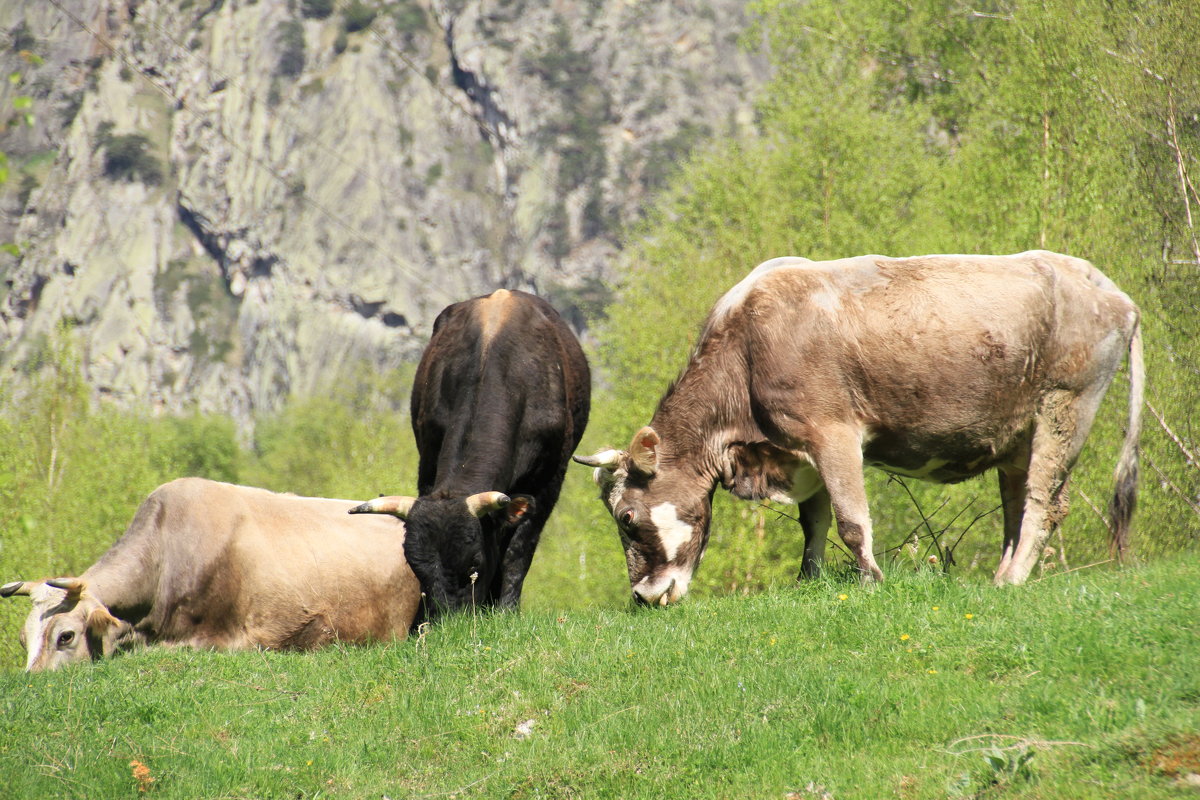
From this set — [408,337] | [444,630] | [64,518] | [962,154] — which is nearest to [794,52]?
[962,154]

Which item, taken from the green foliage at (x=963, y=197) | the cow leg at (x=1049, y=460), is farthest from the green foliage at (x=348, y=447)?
the cow leg at (x=1049, y=460)

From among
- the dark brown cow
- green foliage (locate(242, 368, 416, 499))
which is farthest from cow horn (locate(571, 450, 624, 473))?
green foliage (locate(242, 368, 416, 499))

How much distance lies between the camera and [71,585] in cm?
1039

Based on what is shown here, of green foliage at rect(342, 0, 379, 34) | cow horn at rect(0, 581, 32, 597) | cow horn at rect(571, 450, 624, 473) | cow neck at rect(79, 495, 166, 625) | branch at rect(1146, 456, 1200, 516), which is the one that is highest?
green foliage at rect(342, 0, 379, 34)

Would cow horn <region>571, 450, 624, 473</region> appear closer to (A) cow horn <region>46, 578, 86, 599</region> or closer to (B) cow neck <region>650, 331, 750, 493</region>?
(B) cow neck <region>650, 331, 750, 493</region>

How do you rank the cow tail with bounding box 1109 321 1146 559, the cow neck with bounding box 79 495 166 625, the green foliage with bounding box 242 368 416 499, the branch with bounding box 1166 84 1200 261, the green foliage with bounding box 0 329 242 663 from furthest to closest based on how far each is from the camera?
the green foliage with bounding box 242 368 416 499
the green foliage with bounding box 0 329 242 663
the branch with bounding box 1166 84 1200 261
the cow neck with bounding box 79 495 166 625
the cow tail with bounding box 1109 321 1146 559

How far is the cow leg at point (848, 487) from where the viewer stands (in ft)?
27.6

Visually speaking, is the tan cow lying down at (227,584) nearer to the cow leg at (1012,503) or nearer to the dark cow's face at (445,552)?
the dark cow's face at (445,552)

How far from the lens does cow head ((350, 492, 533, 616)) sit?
881 cm

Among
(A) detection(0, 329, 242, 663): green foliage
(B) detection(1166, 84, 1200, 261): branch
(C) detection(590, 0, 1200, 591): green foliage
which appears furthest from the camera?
(A) detection(0, 329, 242, 663): green foliage

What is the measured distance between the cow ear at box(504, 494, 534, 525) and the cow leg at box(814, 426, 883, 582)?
2579mm

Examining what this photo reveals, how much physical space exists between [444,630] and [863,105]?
23.5 metres

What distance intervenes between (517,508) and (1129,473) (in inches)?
211

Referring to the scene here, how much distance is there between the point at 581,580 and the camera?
28250 mm
